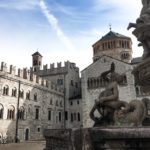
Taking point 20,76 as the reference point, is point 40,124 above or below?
below

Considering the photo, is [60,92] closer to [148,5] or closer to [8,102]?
[8,102]

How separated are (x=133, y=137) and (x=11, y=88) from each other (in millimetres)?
29716

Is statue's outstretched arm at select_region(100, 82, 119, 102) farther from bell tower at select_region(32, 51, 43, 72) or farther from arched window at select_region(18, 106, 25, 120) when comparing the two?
bell tower at select_region(32, 51, 43, 72)

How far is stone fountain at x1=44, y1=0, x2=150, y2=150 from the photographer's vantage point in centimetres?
356

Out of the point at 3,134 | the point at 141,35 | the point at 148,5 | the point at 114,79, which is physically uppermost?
the point at 148,5

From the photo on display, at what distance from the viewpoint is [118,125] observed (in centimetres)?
465

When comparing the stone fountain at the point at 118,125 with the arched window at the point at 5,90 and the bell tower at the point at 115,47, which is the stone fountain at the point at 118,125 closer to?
the arched window at the point at 5,90

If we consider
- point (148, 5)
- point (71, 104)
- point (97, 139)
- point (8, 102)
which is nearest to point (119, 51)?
point (71, 104)

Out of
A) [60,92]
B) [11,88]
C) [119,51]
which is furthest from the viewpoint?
[119,51]

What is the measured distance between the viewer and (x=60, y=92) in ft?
140

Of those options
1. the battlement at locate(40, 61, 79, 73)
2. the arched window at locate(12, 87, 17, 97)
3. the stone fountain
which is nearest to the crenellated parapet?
the battlement at locate(40, 61, 79, 73)

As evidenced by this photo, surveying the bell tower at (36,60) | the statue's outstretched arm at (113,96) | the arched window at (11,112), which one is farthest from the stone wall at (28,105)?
the statue's outstretched arm at (113,96)

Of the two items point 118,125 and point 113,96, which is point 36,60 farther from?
point 118,125

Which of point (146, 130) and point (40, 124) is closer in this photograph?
point (146, 130)
